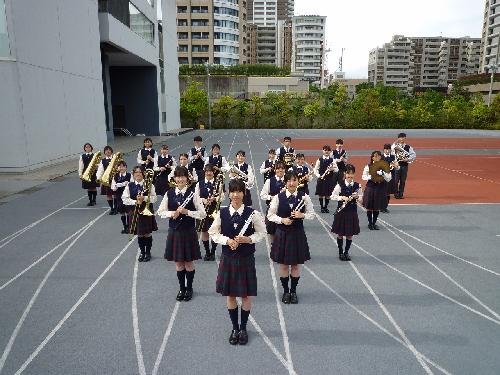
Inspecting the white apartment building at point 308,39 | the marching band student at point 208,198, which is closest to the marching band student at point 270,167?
the marching band student at point 208,198

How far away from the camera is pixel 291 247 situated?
6008mm

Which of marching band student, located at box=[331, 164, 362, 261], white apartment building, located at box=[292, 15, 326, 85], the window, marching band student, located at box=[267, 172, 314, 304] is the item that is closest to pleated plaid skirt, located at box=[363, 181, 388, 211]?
marching band student, located at box=[331, 164, 362, 261]

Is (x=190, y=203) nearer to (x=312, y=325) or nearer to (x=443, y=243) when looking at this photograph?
(x=312, y=325)

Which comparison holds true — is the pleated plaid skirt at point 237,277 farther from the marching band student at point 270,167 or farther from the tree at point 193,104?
the tree at point 193,104

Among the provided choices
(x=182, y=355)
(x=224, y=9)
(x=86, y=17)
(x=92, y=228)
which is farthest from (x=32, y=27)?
(x=224, y=9)

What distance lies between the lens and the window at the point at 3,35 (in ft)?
53.8

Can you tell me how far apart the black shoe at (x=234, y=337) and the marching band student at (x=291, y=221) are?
135 cm

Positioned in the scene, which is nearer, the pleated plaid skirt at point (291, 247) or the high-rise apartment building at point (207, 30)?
the pleated plaid skirt at point (291, 247)

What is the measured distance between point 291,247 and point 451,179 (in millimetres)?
15246

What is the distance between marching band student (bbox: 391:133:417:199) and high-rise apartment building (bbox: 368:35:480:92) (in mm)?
134158

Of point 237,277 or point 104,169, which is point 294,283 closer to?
point 237,277

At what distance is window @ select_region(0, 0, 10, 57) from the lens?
645 inches

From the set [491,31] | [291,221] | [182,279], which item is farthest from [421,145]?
[491,31]

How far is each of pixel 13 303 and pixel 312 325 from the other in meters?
5.17
